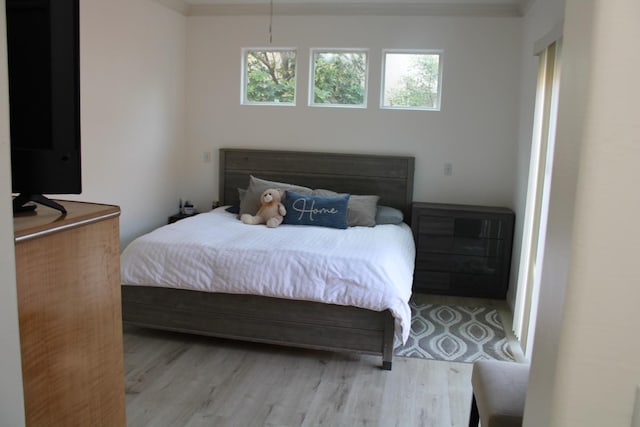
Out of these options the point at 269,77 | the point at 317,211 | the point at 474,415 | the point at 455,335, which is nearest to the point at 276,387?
the point at 474,415

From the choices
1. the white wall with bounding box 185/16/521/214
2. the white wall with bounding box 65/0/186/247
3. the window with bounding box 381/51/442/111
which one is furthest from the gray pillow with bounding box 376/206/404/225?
the white wall with bounding box 65/0/186/247

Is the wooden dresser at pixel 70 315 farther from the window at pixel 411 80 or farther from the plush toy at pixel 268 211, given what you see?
the window at pixel 411 80

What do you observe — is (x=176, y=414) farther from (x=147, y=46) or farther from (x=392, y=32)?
(x=392, y=32)

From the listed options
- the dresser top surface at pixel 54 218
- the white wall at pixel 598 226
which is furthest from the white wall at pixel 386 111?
the white wall at pixel 598 226

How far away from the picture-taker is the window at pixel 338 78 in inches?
189

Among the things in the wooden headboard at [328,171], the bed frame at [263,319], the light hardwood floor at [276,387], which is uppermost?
the wooden headboard at [328,171]

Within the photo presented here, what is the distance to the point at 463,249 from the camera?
436cm

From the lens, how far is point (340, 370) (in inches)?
119

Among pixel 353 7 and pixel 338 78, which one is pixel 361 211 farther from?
pixel 353 7

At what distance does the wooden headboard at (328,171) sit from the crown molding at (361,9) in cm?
127

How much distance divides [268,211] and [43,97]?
9.66ft

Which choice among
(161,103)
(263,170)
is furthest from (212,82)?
(263,170)

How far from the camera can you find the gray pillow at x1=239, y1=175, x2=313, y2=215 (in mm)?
4363

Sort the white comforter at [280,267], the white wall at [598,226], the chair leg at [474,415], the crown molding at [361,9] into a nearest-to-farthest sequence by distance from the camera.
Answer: the white wall at [598,226] → the chair leg at [474,415] → the white comforter at [280,267] → the crown molding at [361,9]
